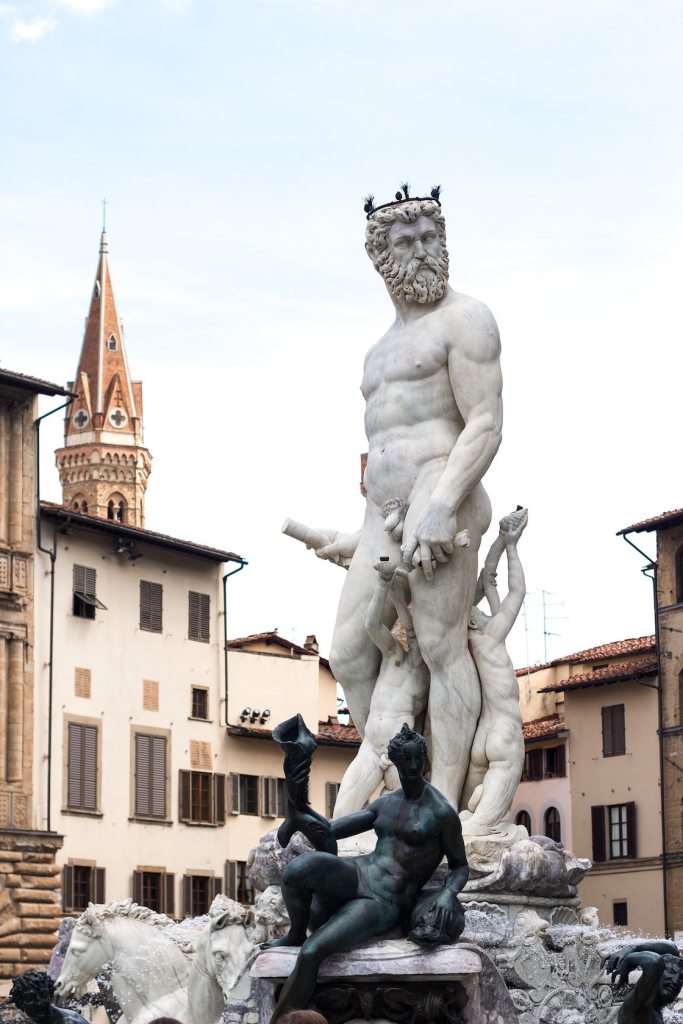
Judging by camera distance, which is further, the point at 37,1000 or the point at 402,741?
the point at 402,741

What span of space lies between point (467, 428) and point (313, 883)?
4.60 m

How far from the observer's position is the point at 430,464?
13.4 metres

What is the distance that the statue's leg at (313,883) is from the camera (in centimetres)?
922

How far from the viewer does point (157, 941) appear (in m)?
13.9

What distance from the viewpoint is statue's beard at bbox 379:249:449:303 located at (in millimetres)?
13461

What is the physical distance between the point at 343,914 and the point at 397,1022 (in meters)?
0.55

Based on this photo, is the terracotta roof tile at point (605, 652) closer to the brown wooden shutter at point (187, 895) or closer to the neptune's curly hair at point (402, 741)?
the brown wooden shutter at point (187, 895)

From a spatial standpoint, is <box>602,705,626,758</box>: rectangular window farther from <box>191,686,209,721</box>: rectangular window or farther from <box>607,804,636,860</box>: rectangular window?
<box>191,686,209,721</box>: rectangular window

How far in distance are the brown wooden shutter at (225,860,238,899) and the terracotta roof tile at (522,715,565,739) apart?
510 inches

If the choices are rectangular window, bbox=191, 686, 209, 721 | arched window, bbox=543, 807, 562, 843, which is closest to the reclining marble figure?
rectangular window, bbox=191, 686, 209, 721

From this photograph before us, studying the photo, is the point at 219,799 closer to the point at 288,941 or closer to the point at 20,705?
the point at 20,705

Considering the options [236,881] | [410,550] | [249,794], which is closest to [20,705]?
[236,881]

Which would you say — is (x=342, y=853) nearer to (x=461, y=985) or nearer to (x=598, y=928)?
(x=598, y=928)

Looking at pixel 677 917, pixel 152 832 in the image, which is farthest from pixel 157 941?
pixel 677 917
